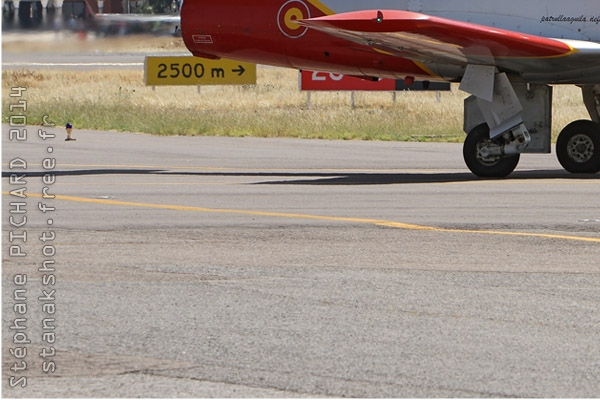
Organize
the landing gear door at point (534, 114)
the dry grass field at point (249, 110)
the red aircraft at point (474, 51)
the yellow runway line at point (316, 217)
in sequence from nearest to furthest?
1. the yellow runway line at point (316, 217)
2. the red aircraft at point (474, 51)
3. the landing gear door at point (534, 114)
4. the dry grass field at point (249, 110)

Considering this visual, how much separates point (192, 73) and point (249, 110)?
4003mm

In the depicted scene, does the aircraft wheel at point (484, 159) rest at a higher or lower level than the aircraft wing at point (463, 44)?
lower

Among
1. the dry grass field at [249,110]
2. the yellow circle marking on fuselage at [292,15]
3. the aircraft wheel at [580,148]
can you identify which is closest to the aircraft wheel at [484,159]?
the aircraft wheel at [580,148]

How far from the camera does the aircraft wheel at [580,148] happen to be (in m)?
19.3

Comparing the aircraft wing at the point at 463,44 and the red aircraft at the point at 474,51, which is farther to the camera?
the red aircraft at the point at 474,51

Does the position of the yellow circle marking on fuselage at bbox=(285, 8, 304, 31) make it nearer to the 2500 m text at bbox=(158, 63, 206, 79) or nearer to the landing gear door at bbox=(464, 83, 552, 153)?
the landing gear door at bbox=(464, 83, 552, 153)

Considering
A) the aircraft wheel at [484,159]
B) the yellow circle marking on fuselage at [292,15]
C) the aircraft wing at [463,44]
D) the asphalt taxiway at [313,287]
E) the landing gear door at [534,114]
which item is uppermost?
the yellow circle marking on fuselage at [292,15]

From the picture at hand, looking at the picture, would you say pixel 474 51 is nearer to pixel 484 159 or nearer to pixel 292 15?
pixel 484 159

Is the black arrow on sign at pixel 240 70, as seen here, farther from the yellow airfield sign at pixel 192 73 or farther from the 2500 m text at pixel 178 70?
the 2500 m text at pixel 178 70

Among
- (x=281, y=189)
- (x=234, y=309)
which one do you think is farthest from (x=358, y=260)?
(x=281, y=189)

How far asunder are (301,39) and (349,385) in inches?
509

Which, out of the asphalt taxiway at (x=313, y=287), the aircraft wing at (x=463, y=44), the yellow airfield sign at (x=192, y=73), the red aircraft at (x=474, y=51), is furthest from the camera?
the yellow airfield sign at (x=192, y=73)

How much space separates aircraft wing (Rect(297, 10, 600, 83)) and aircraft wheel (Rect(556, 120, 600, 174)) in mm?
842

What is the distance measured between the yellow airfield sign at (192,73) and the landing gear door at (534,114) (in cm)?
2325
